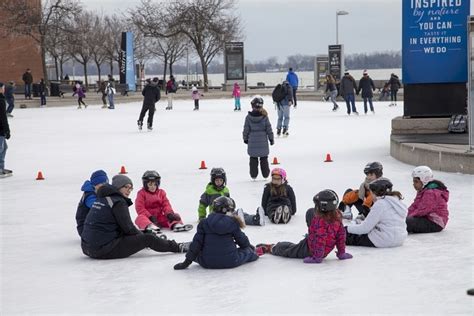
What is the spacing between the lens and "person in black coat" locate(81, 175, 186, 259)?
881 centimetres

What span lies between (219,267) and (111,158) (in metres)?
11.9

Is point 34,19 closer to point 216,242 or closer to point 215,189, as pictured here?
point 215,189

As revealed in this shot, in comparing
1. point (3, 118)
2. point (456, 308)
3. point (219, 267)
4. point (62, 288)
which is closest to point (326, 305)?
point (456, 308)

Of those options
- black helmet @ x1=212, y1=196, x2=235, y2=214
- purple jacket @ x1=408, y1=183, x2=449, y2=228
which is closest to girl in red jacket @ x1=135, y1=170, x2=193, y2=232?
black helmet @ x1=212, y1=196, x2=235, y2=214

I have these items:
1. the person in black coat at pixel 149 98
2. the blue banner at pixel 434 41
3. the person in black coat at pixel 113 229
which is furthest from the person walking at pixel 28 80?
the person in black coat at pixel 113 229

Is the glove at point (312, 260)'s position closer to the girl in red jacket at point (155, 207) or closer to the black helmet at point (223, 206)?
the black helmet at point (223, 206)

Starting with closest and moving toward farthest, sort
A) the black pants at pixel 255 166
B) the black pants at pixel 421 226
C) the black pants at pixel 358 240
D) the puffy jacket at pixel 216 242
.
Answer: the puffy jacket at pixel 216 242, the black pants at pixel 358 240, the black pants at pixel 421 226, the black pants at pixel 255 166

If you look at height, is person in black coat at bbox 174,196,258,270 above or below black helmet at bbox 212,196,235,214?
below

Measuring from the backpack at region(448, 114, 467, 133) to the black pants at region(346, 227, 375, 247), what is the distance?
10.6m

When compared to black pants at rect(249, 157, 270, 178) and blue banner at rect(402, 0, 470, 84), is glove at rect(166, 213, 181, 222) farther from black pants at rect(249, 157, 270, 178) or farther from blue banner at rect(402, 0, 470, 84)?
blue banner at rect(402, 0, 470, 84)

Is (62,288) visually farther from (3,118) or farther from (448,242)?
(3,118)

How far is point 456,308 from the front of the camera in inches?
264

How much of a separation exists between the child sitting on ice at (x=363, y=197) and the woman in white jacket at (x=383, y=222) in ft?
3.66

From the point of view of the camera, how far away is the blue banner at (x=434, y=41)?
19.0 m
